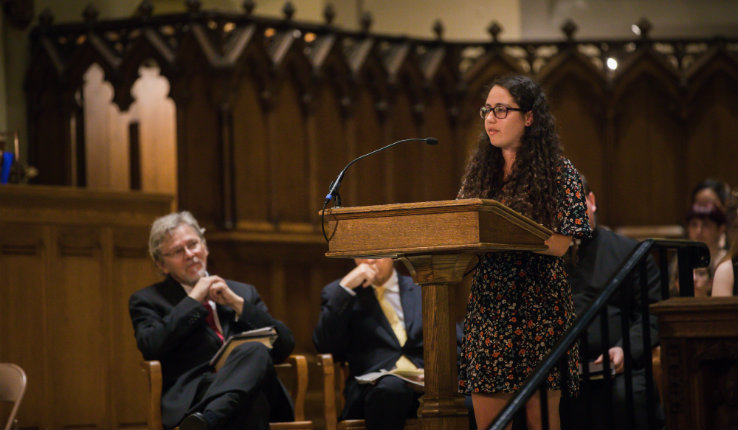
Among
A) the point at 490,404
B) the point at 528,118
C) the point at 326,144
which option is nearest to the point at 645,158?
the point at 326,144

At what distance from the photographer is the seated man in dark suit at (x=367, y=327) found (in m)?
5.17

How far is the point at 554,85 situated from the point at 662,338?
194 inches

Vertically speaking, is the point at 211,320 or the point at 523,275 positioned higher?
the point at 523,275

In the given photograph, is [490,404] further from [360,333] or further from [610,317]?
[360,333]

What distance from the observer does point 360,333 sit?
5262 millimetres

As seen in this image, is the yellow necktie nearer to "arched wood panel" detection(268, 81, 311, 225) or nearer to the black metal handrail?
the black metal handrail

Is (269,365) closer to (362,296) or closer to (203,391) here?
(203,391)

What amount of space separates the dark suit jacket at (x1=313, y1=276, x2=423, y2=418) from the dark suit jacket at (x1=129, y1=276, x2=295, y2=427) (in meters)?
0.23

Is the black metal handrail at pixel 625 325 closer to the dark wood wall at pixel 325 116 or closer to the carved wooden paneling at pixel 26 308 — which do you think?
the carved wooden paneling at pixel 26 308

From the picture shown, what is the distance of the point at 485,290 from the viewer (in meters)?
3.51

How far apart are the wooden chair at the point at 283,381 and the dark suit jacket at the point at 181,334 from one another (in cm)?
4

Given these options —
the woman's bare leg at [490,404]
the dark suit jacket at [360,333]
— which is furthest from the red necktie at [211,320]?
the woman's bare leg at [490,404]

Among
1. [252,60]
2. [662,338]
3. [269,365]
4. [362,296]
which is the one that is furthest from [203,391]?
[252,60]

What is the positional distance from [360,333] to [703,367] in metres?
2.18
